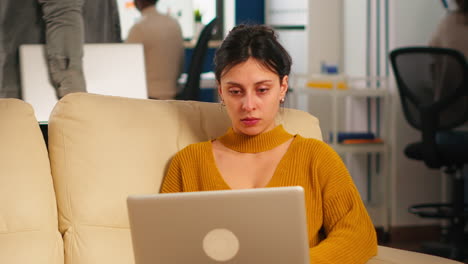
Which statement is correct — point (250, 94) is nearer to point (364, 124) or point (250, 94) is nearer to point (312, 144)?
point (312, 144)

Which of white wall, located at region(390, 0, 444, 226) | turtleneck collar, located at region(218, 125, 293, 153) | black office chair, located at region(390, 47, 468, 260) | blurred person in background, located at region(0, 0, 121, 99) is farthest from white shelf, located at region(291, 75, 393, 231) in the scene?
turtleneck collar, located at region(218, 125, 293, 153)

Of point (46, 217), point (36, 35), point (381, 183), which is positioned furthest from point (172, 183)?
point (381, 183)

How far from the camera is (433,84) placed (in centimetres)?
346

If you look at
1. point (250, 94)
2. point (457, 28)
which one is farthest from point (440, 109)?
point (250, 94)

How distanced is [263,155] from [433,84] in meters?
1.97

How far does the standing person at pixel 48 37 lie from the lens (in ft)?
8.62

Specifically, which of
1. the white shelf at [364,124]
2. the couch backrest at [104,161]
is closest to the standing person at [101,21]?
the white shelf at [364,124]

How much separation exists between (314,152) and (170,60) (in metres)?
2.77

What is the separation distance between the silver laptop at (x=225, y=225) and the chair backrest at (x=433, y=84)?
2350 millimetres

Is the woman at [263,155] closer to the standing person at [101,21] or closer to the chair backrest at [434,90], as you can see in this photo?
the standing person at [101,21]

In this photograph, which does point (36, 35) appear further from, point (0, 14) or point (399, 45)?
point (399, 45)

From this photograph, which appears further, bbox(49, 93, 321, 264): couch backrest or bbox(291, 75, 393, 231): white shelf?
bbox(291, 75, 393, 231): white shelf

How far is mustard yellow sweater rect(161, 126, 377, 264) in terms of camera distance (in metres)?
1.53

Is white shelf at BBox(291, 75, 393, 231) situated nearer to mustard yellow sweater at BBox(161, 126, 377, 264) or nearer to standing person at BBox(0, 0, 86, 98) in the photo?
standing person at BBox(0, 0, 86, 98)
